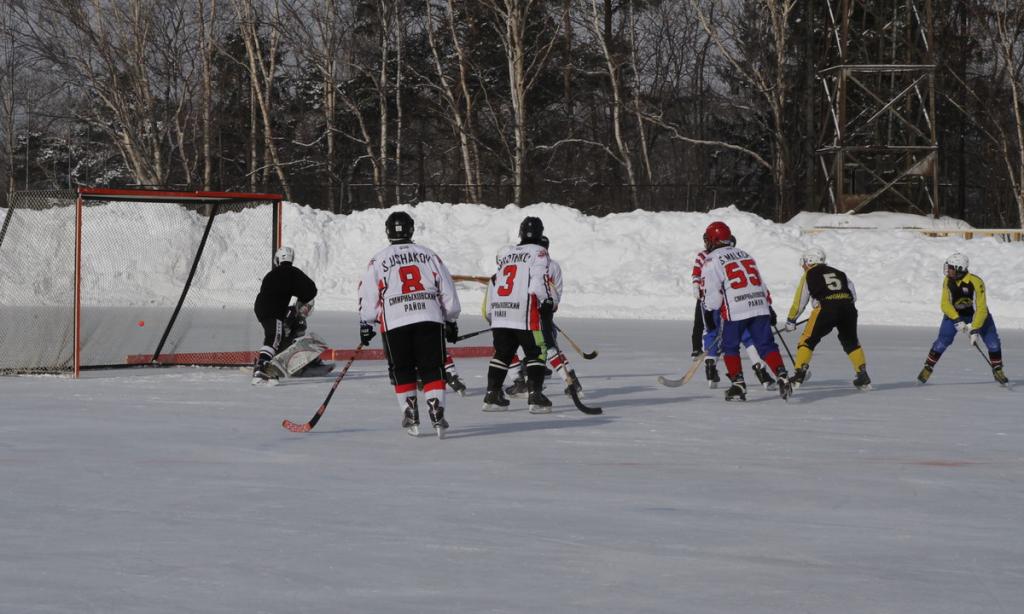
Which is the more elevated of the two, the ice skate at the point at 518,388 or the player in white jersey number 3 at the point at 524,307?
the player in white jersey number 3 at the point at 524,307

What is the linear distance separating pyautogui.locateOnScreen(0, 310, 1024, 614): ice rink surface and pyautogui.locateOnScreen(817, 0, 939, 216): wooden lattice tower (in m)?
13.3

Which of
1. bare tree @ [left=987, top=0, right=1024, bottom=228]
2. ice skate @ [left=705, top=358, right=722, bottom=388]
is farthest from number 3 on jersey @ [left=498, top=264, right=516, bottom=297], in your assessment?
bare tree @ [left=987, top=0, right=1024, bottom=228]

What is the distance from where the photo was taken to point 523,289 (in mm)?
7711

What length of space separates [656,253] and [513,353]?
1239cm

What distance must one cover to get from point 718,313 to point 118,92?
1911 centimetres

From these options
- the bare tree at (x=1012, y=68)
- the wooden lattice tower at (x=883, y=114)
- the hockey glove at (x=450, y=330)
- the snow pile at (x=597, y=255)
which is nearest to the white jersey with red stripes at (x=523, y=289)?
the hockey glove at (x=450, y=330)

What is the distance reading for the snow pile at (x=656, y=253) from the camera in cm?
1780

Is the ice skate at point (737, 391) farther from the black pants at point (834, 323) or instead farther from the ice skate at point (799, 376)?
the black pants at point (834, 323)

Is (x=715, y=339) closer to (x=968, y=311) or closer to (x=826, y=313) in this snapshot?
(x=826, y=313)

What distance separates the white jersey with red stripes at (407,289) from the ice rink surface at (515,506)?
65cm

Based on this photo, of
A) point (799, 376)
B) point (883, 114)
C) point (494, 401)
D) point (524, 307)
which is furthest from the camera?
point (883, 114)

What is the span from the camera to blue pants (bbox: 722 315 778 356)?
8.42m

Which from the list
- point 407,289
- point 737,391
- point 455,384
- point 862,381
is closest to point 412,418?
point 407,289

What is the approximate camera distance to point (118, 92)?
25.5m
